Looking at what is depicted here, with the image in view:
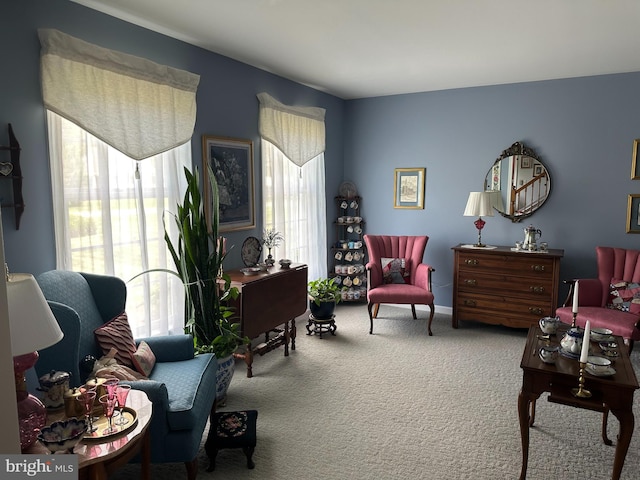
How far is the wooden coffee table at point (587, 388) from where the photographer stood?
2102 millimetres

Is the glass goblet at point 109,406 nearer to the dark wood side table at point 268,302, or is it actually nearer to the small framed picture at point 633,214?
the dark wood side table at point 268,302

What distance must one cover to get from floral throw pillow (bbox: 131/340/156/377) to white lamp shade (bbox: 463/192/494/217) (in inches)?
135

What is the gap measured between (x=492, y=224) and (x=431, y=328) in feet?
4.51

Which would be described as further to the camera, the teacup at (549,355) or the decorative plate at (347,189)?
the decorative plate at (347,189)

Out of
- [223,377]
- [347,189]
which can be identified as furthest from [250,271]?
[347,189]

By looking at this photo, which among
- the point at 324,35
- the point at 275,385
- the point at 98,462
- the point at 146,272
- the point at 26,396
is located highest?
the point at 324,35

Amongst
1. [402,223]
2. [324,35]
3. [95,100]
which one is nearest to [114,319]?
[95,100]

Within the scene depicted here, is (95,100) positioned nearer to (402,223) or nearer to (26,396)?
(26,396)

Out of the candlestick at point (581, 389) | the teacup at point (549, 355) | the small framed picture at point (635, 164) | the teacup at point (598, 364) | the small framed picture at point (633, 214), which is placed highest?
the small framed picture at point (635, 164)

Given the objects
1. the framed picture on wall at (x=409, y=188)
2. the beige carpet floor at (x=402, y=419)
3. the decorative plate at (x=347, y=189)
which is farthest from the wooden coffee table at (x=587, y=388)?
the decorative plate at (x=347, y=189)

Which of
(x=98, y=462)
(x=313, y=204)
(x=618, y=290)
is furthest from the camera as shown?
(x=313, y=204)

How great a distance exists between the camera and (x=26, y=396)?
1.63 meters

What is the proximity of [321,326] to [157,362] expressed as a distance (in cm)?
208

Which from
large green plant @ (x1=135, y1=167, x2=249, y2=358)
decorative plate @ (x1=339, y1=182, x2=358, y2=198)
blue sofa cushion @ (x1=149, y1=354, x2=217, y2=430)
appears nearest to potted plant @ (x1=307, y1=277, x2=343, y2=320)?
large green plant @ (x1=135, y1=167, x2=249, y2=358)
